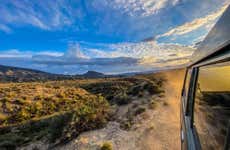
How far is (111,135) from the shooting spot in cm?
805

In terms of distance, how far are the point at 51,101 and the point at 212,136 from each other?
17985mm

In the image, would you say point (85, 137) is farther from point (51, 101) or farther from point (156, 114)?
point (51, 101)

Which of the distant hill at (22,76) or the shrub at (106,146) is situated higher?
the distant hill at (22,76)

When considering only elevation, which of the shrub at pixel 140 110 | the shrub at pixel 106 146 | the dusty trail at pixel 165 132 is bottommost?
the shrub at pixel 106 146

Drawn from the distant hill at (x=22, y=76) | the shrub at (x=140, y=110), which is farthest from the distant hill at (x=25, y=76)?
the shrub at (x=140, y=110)

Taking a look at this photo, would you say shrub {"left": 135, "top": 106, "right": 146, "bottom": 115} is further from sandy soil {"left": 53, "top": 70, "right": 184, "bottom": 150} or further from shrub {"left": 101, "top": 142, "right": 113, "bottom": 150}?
shrub {"left": 101, "top": 142, "right": 113, "bottom": 150}

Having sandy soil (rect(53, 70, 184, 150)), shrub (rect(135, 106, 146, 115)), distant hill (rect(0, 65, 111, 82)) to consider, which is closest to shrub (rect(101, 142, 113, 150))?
sandy soil (rect(53, 70, 184, 150))

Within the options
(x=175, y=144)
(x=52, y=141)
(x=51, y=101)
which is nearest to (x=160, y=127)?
(x=175, y=144)

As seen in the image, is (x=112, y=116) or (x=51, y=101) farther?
(x=51, y=101)

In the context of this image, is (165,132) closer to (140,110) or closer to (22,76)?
(140,110)

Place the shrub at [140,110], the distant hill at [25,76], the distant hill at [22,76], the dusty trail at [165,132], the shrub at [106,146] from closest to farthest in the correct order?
the shrub at [106,146]
the dusty trail at [165,132]
the shrub at [140,110]
the distant hill at [22,76]
the distant hill at [25,76]

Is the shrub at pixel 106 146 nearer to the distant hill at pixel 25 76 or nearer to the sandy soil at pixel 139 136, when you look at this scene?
the sandy soil at pixel 139 136

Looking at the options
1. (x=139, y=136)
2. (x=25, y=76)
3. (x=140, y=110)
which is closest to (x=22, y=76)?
(x=25, y=76)

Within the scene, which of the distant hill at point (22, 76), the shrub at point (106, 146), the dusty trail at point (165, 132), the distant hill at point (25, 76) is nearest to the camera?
the shrub at point (106, 146)
